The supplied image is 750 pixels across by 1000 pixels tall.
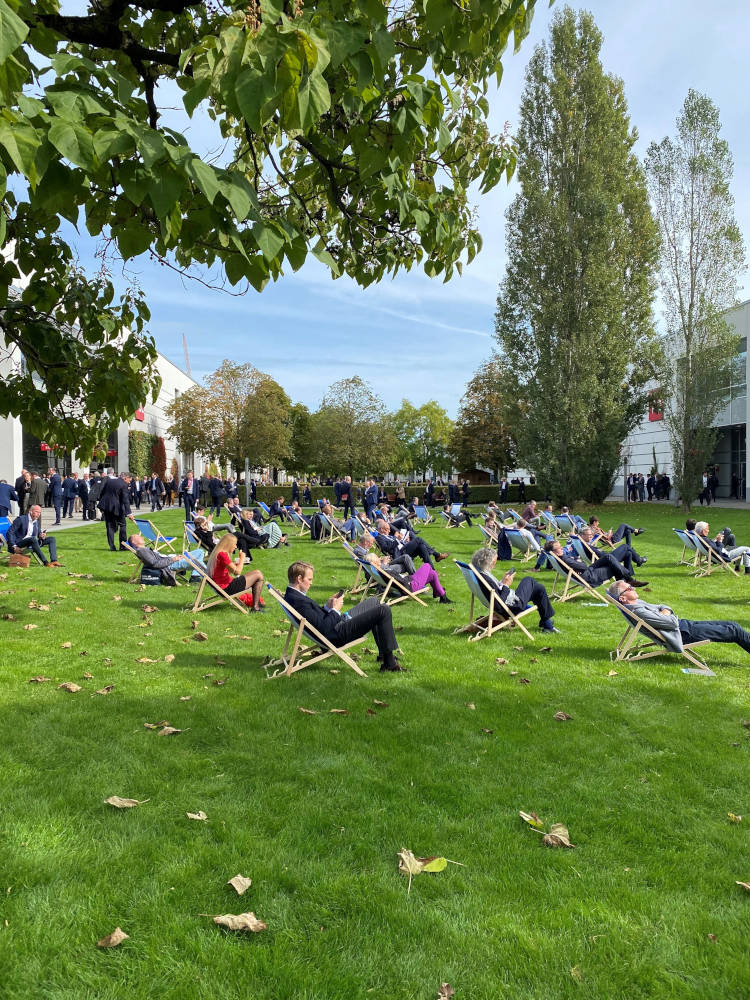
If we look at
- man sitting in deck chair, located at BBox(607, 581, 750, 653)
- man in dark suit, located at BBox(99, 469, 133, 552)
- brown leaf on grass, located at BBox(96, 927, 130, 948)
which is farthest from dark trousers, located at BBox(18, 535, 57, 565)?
brown leaf on grass, located at BBox(96, 927, 130, 948)

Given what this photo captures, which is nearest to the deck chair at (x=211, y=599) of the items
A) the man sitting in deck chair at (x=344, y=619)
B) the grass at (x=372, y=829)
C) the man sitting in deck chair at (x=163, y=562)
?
the man sitting in deck chair at (x=163, y=562)

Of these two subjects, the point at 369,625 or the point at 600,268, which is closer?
the point at 369,625

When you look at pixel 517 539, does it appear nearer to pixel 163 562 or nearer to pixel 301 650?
pixel 163 562

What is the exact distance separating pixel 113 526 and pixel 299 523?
918 cm

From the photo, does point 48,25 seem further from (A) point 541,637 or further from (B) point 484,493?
(B) point 484,493

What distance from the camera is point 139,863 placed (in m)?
3.23

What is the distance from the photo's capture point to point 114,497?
15.7 m

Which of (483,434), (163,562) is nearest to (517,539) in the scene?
(163,562)

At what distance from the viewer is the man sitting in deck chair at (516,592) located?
323 inches

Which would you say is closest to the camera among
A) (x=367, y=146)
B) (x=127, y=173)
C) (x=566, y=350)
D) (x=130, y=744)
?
(x=127, y=173)

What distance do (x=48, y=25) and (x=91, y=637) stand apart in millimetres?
6208

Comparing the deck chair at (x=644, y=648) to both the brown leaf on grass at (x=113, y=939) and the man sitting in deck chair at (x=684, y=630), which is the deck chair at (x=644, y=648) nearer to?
the man sitting in deck chair at (x=684, y=630)

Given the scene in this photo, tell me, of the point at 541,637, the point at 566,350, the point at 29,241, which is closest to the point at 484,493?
the point at 566,350

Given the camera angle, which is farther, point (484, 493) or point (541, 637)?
point (484, 493)
